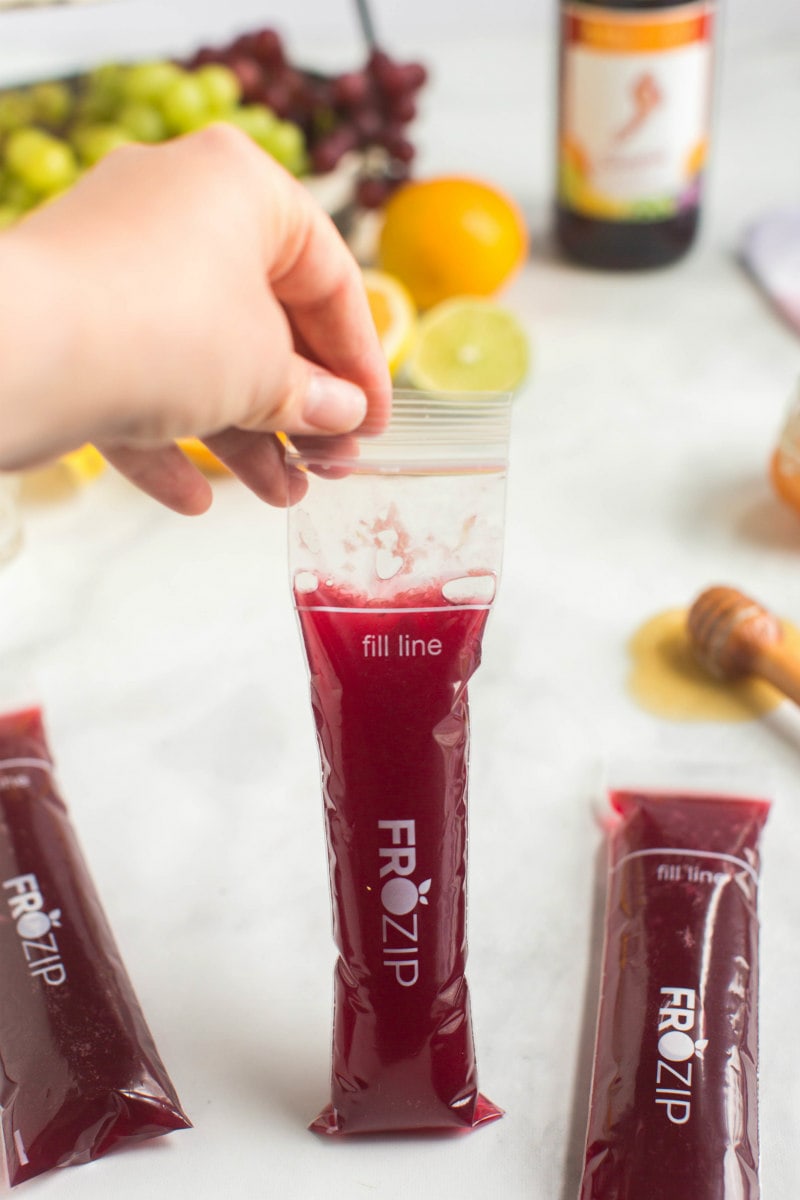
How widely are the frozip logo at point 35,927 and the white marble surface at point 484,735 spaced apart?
63 millimetres

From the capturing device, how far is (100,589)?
0.87 meters

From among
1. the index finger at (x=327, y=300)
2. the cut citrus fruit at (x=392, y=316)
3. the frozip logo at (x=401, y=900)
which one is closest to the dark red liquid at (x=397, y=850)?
the frozip logo at (x=401, y=900)

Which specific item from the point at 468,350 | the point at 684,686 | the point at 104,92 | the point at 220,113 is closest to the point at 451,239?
the point at 468,350

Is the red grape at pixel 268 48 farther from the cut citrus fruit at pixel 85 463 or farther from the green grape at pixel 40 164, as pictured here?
the cut citrus fruit at pixel 85 463

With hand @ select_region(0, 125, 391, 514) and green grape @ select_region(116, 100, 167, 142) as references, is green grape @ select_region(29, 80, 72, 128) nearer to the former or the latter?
green grape @ select_region(116, 100, 167, 142)

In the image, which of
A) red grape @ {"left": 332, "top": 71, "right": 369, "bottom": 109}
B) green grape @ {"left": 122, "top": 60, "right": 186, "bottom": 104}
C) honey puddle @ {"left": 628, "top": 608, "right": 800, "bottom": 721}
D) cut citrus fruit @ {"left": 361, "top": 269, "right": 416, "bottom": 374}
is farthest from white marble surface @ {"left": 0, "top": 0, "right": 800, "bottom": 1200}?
green grape @ {"left": 122, "top": 60, "right": 186, "bottom": 104}

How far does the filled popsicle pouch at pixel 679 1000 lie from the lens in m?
0.50

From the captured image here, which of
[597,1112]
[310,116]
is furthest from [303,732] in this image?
[310,116]

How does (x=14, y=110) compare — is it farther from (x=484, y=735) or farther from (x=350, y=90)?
(x=484, y=735)

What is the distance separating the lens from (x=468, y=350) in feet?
3.37

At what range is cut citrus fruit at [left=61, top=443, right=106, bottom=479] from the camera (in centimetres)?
93

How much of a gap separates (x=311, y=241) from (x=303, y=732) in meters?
0.35

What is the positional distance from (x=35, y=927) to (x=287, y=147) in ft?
2.41

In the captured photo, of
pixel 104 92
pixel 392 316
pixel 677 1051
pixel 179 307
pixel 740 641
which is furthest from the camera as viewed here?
pixel 104 92
